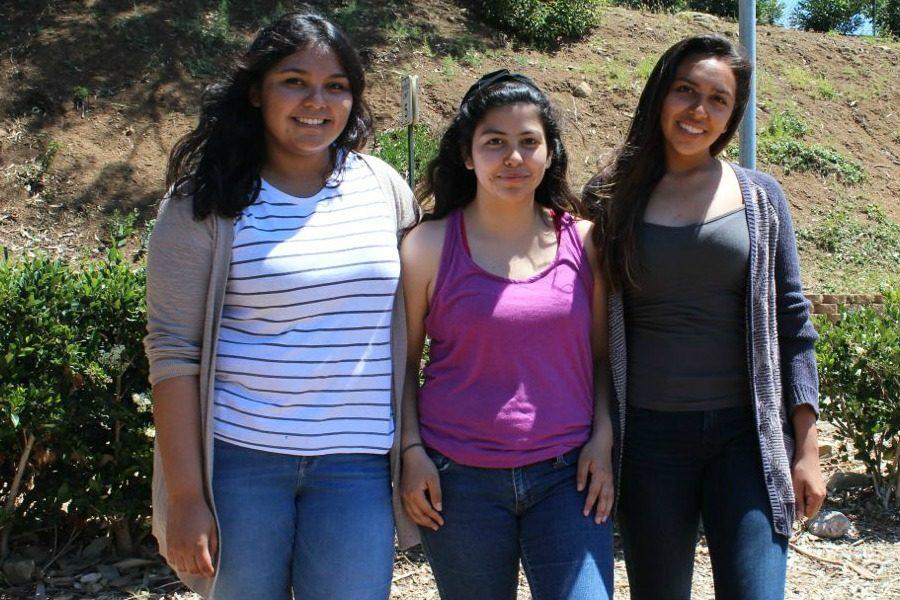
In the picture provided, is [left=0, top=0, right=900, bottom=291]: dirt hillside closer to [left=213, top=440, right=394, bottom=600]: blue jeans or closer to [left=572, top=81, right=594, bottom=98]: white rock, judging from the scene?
[left=572, top=81, right=594, bottom=98]: white rock

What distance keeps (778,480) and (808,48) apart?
14980 mm

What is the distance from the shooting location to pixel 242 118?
8.09 feet

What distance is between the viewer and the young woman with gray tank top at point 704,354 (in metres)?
2.48

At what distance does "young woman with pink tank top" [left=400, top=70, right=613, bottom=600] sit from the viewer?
2.38m

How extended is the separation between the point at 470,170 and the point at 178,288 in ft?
2.93

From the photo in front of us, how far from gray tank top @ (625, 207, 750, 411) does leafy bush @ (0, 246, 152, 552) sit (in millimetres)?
2053

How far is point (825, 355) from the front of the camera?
4.54 metres

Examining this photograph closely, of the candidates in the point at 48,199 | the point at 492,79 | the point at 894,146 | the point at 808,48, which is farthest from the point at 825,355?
the point at 808,48

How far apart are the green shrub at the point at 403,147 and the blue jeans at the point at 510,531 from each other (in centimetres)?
679

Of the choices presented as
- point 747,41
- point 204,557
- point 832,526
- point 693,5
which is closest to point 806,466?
point 204,557

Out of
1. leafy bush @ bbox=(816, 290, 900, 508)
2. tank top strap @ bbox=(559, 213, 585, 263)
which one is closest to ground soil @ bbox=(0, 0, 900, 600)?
leafy bush @ bbox=(816, 290, 900, 508)

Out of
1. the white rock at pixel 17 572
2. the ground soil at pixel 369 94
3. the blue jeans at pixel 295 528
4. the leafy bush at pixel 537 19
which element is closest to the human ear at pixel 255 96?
the blue jeans at pixel 295 528

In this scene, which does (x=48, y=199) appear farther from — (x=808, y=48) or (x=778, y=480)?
(x=808, y=48)

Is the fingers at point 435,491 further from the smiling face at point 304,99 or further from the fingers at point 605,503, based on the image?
the smiling face at point 304,99
